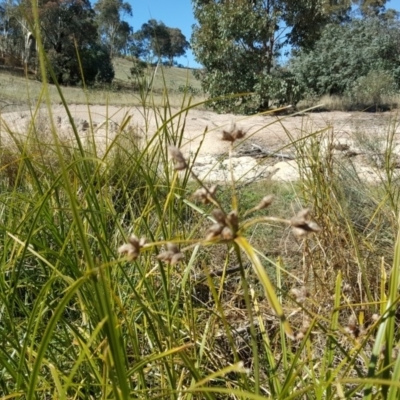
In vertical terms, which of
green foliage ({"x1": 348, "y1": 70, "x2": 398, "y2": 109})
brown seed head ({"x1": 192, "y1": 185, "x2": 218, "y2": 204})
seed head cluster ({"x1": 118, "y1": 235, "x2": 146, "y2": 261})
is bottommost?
seed head cluster ({"x1": 118, "y1": 235, "x2": 146, "y2": 261})

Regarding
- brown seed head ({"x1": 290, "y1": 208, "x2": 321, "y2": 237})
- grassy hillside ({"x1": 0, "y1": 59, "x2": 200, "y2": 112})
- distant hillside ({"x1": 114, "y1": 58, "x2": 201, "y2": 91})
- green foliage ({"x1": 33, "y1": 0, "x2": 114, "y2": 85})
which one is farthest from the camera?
green foliage ({"x1": 33, "y1": 0, "x2": 114, "y2": 85})

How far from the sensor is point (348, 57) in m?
13.4

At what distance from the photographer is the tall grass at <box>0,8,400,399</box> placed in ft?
1.24

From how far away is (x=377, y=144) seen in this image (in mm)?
3227

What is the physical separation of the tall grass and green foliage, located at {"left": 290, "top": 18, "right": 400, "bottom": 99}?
1249cm

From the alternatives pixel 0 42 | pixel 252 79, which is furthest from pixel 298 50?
pixel 0 42

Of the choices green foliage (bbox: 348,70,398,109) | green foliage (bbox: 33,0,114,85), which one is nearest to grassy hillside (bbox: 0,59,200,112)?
green foliage (bbox: 33,0,114,85)

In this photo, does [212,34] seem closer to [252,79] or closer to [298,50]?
[252,79]

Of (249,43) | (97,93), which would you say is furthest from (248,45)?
(97,93)

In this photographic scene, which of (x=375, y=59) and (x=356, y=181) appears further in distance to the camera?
(x=375, y=59)

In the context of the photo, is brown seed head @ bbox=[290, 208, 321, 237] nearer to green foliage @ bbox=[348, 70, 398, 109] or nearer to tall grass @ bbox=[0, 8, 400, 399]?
tall grass @ bbox=[0, 8, 400, 399]

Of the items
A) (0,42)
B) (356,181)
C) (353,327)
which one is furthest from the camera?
(0,42)

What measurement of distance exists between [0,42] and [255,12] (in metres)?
15.6

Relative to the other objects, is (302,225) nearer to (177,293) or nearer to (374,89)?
(177,293)
